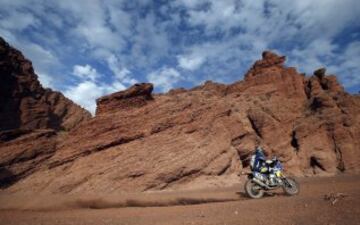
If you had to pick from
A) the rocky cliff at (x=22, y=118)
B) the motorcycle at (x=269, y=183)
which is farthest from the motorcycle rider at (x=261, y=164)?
the rocky cliff at (x=22, y=118)

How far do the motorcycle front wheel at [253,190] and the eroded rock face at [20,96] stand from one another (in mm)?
45364

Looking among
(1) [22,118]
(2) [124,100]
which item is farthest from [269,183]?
(1) [22,118]

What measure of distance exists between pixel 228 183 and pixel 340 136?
21653 mm

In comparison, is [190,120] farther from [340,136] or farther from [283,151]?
[340,136]

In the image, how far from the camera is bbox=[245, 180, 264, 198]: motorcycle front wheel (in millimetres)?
13914

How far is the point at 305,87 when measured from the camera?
4759cm

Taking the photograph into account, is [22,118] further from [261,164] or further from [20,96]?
[261,164]

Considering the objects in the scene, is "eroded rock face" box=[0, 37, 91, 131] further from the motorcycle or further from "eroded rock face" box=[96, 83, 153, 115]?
the motorcycle

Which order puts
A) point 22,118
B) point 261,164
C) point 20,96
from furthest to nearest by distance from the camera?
point 20,96 < point 22,118 < point 261,164

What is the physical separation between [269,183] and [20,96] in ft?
160

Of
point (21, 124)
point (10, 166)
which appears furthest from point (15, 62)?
point (10, 166)

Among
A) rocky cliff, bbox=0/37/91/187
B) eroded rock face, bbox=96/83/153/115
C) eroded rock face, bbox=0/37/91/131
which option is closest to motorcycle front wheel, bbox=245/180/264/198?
eroded rock face, bbox=96/83/153/115

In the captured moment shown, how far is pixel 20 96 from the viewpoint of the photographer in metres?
51.5

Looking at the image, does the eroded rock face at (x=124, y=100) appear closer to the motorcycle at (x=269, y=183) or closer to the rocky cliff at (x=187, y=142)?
the rocky cliff at (x=187, y=142)
